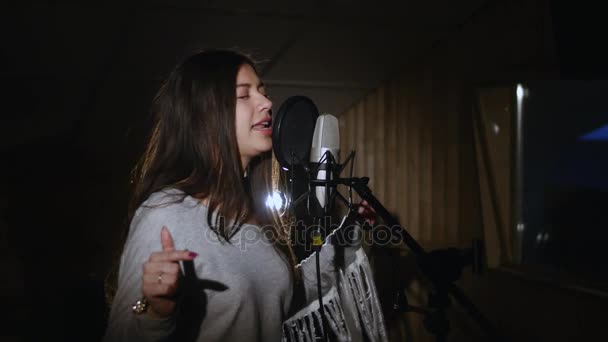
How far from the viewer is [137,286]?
889 mm

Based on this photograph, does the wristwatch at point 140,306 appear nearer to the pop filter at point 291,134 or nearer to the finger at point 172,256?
the finger at point 172,256

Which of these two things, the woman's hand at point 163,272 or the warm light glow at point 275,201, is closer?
the woman's hand at point 163,272

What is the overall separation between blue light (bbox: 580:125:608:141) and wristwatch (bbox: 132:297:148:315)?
1.44m

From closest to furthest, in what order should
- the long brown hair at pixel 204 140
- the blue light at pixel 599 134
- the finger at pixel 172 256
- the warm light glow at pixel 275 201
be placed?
the finger at pixel 172 256 < the long brown hair at pixel 204 140 < the warm light glow at pixel 275 201 < the blue light at pixel 599 134

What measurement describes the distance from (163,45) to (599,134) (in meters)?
1.66

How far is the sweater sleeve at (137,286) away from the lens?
85cm

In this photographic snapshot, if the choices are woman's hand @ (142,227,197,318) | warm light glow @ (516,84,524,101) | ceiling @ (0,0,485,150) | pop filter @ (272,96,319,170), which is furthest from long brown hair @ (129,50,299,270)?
warm light glow @ (516,84,524,101)

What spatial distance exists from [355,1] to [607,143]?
0.99 m

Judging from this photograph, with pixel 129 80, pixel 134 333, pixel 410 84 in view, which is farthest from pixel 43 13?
pixel 410 84

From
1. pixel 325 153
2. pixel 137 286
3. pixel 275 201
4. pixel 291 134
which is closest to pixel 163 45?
pixel 275 201

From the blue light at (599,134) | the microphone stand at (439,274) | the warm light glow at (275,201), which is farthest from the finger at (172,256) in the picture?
the blue light at (599,134)

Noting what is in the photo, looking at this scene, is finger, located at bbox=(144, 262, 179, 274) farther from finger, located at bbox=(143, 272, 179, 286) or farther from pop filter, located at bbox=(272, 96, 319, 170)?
pop filter, located at bbox=(272, 96, 319, 170)

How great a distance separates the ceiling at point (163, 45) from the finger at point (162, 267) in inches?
49.6

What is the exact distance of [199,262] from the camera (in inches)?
39.8
